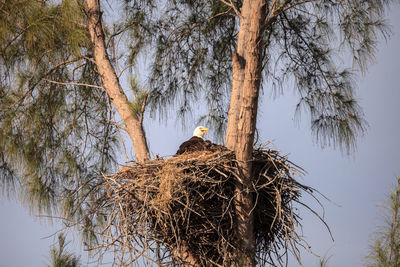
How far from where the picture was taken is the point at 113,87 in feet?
13.5

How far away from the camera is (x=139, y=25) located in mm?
5062

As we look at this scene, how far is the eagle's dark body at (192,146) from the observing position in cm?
352

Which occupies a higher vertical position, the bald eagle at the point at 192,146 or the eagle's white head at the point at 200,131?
the eagle's white head at the point at 200,131

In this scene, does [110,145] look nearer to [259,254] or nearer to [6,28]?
[6,28]

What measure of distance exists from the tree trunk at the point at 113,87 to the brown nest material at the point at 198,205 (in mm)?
452

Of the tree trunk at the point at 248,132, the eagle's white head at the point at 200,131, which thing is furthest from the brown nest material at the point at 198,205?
the eagle's white head at the point at 200,131

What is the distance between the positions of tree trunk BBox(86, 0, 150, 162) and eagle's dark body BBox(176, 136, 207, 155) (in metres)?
0.30

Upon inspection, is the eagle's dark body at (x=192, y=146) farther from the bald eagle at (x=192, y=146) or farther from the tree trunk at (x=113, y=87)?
the tree trunk at (x=113, y=87)

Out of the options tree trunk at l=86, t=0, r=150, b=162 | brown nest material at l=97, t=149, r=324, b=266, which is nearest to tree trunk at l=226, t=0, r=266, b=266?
brown nest material at l=97, t=149, r=324, b=266

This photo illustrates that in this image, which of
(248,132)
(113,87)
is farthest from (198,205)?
(113,87)

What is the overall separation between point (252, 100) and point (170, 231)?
40.6 inches

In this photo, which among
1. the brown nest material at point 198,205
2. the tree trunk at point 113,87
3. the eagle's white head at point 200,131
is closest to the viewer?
the brown nest material at point 198,205

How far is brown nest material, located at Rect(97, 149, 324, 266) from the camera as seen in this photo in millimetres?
3092

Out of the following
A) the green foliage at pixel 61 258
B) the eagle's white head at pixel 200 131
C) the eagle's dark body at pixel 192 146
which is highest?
the eagle's white head at pixel 200 131
